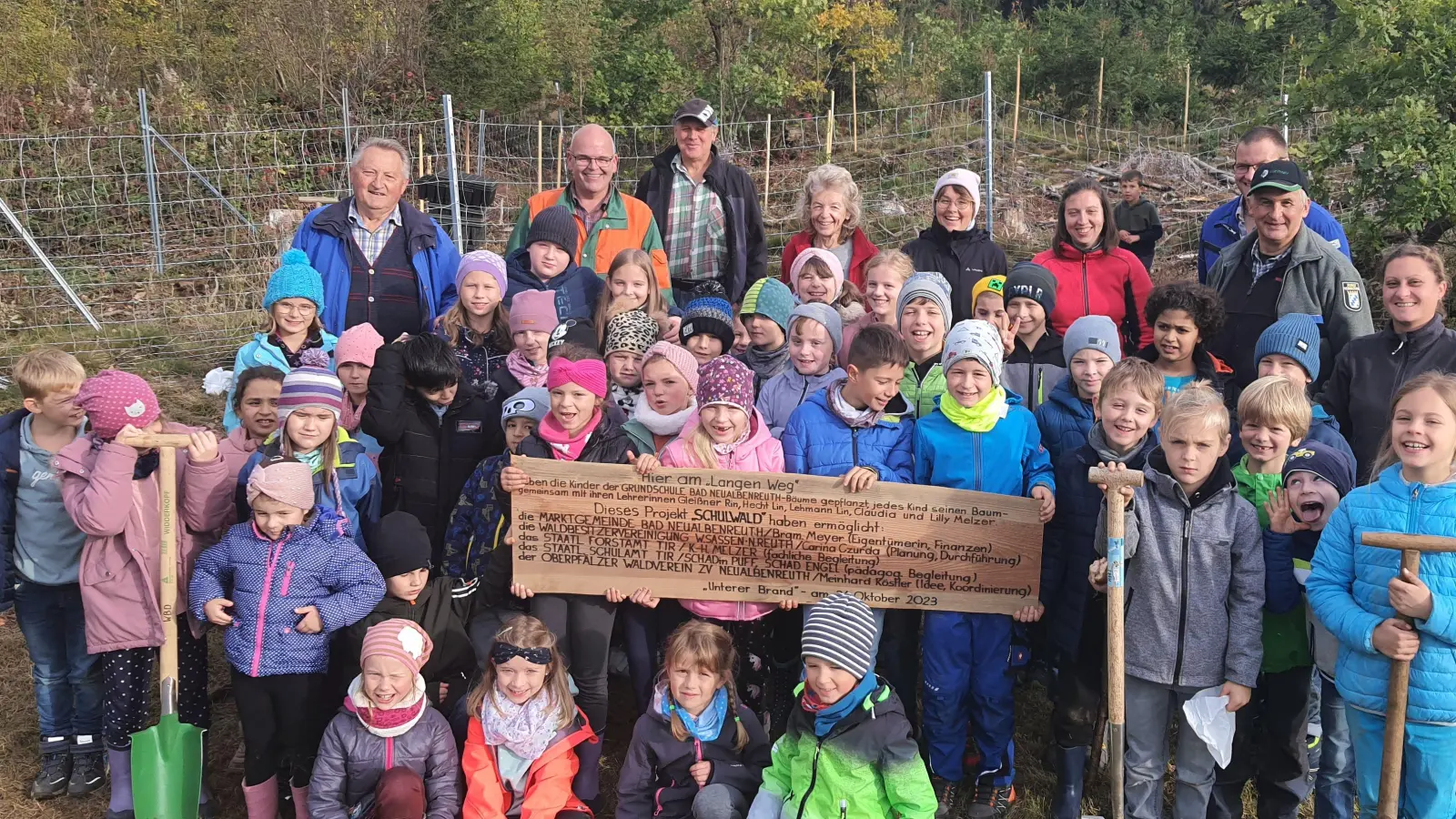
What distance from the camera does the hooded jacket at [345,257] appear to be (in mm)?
5984

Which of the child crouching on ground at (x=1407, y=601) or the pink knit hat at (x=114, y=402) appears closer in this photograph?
the child crouching on ground at (x=1407, y=601)

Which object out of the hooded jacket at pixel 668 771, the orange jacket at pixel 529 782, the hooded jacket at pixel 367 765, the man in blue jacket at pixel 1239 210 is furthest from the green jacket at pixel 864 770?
the man in blue jacket at pixel 1239 210

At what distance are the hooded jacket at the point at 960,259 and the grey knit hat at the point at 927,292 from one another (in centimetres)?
92

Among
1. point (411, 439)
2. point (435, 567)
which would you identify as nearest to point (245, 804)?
point (435, 567)

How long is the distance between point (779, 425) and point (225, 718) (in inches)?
126

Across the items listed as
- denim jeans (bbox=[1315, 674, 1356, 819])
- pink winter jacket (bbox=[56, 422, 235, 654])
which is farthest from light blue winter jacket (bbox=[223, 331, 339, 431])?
denim jeans (bbox=[1315, 674, 1356, 819])

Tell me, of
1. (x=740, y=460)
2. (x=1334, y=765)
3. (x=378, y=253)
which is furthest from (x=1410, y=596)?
(x=378, y=253)

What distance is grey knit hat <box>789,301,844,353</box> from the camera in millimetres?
5141

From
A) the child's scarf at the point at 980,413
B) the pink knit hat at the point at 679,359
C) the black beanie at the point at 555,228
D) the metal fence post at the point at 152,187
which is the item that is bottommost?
the child's scarf at the point at 980,413

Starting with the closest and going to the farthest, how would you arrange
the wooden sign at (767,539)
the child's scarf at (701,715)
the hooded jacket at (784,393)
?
the child's scarf at (701,715), the wooden sign at (767,539), the hooded jacket at (784,393)

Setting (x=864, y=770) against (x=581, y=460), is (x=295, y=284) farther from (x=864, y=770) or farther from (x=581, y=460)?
(x=864, y=770)

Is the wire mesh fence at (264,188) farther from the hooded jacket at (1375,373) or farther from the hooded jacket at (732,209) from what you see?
the hooded jacket at (1375,373)

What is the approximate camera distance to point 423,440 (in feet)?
16.5

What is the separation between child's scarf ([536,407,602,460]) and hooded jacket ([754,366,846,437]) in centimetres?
81
